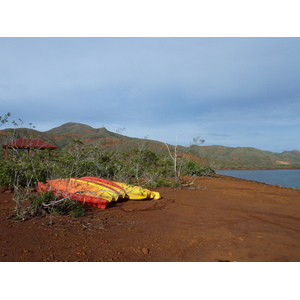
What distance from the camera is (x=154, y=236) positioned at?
11.4ft

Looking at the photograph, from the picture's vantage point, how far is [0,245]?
2.86 meters

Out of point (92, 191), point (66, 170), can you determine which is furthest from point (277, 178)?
point (92, 191)

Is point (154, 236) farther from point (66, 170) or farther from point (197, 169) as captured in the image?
point (197, 169)

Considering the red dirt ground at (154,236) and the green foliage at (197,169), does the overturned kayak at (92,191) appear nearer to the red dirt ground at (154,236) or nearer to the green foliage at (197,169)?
the red dirt ground at (154,236)

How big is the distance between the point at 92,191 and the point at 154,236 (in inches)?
78.4

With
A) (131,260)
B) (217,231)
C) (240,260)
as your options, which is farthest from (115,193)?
(240,260)

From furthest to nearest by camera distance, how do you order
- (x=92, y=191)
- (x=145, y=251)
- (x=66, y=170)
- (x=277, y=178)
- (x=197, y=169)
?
1. (x=277, y=178)
2. (x=197, y=169)
3. (x=66, y=170)
4. (x=92, y=191)
5. (x=145, y=251)

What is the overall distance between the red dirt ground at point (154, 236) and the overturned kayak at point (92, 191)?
26 cm

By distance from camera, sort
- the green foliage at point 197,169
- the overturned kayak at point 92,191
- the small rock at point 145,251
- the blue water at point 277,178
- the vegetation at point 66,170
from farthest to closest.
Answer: the blue water at point 277,178 < the green foliage at point 197,169 < the overturned kayak at point 92,191 < the vegetation at point 66,170 < the small rock at point 145,251

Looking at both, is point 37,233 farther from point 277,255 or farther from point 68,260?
point 277,255

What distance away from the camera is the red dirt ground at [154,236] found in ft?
8.84

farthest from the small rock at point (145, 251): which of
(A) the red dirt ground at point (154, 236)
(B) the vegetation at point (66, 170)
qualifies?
(B) the vegetation at point (66, 170)

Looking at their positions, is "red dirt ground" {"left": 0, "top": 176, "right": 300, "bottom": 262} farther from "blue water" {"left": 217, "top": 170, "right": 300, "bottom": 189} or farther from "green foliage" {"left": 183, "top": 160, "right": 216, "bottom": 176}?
"blue water" {"left": 217, "top": 170, "right": 300, "bottom": 189}

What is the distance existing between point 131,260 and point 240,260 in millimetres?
1227
